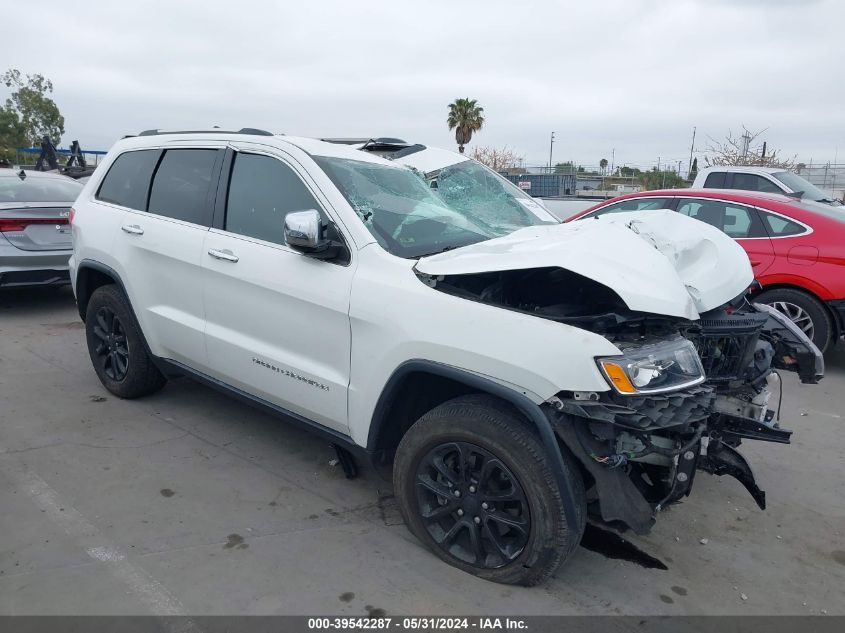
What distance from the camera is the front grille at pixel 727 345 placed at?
134 inches

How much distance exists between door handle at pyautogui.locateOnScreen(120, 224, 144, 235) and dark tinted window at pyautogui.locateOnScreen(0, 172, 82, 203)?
3827mm

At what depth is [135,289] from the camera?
4.59 m

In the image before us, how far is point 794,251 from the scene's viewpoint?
6.49 m

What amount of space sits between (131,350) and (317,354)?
202cm

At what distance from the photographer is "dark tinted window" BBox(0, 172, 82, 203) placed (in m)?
7.59

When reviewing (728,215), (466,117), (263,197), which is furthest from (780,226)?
(466,117)

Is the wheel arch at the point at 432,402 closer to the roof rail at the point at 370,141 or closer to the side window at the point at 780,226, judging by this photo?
the roof rail at the point at 370,141

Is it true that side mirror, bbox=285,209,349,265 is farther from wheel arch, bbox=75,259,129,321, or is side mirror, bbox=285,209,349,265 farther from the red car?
the red car

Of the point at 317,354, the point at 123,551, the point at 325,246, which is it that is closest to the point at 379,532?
the point at 317,354

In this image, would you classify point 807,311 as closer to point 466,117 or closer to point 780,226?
point 780,226

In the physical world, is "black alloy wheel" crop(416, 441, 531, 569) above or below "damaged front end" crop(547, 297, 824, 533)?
below

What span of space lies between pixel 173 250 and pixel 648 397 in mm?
2995

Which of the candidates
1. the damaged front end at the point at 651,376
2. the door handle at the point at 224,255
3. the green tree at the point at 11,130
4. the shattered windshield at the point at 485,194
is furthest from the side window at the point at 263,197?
the green tree at the point at 11,130

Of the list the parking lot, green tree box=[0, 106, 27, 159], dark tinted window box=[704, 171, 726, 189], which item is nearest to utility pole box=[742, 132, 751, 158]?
dark tinted window box=[704, 171, 726, 189]
